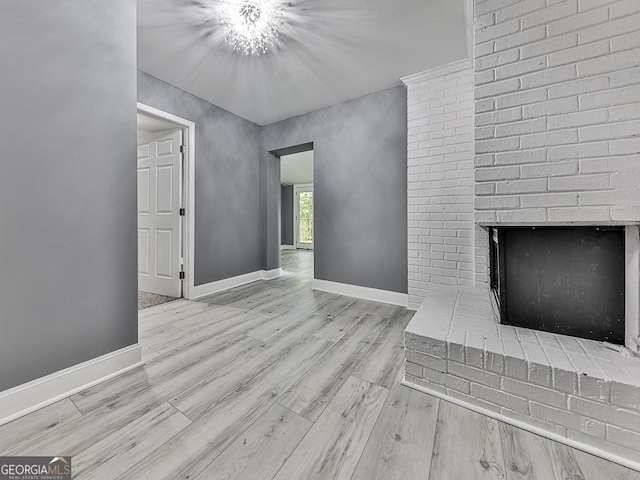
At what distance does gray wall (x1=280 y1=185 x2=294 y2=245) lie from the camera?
30.5 ft

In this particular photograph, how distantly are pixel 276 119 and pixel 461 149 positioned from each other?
8.41 ft

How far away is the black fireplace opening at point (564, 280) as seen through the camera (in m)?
1.22

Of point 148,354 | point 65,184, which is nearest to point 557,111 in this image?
point 65,184

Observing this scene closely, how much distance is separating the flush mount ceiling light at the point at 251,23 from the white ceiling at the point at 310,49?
8cm

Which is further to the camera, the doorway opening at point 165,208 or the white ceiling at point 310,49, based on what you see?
the doorway opening at point 165,208

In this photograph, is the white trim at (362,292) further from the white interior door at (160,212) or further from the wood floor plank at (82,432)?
the wood floor plank at (82,432)

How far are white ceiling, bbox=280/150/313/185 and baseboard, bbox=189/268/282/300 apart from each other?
7.59ft

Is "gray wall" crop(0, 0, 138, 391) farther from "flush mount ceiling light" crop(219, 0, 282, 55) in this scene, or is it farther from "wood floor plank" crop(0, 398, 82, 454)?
"flush mount ceiling light" crop(219, 0, 282, 55)

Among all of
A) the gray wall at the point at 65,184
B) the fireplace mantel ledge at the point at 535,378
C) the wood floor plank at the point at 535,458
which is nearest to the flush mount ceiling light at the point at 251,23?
the gray wall at the point at 65,184

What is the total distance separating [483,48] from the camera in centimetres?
141

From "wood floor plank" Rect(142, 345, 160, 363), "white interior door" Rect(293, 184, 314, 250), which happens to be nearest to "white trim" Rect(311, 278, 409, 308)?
"wood floor plank" Rect(142, 345, 160, 363)

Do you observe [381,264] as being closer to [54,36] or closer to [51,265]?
[51,265]

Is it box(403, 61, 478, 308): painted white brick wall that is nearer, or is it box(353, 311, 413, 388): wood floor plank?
box(353, 311, 413, 388): wood floor plank

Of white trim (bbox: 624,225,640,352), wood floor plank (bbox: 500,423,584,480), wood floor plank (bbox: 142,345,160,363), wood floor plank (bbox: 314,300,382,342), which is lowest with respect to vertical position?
wood floor plank (bbox: 500,423,584,480)
